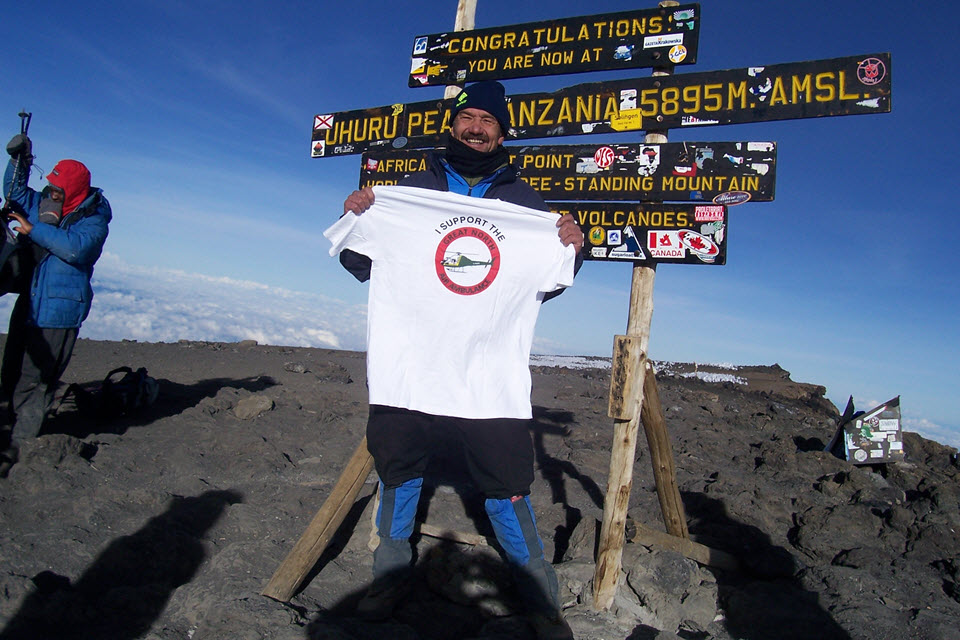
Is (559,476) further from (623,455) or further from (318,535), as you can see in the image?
(318,535)

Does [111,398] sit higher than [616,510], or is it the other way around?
[616,510]

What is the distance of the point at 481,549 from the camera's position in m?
3.48

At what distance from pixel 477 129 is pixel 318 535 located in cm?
225

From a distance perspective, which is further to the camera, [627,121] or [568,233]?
[627,121]

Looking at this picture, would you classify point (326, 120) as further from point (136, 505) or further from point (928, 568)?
point (928, 568)

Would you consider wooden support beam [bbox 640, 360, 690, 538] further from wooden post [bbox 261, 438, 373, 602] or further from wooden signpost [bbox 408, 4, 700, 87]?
wooden signpost [bbox 408, 4, 700, 87]

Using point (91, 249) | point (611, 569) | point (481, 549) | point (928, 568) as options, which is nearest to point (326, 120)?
point (91, 249)

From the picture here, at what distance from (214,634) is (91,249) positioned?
3.31 meters

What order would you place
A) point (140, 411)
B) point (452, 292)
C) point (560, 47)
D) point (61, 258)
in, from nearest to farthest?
1. point (452, 292)
2. point (560, 47)
3. point (61, 258)
4. point (140, 411)

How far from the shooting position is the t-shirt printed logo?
3010mm

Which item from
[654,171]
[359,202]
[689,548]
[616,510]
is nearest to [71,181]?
[359,202]

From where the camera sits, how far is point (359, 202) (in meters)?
3.12

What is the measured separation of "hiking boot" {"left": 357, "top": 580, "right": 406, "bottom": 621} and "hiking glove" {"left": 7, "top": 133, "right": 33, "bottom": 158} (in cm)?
416

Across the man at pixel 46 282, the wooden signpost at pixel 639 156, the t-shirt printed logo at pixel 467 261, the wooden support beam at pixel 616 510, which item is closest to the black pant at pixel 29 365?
the man at pixel 46 282
